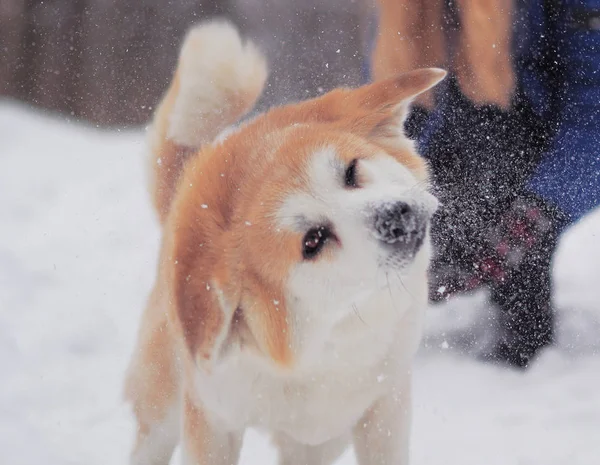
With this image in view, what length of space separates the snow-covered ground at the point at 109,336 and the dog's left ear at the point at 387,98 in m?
0.55

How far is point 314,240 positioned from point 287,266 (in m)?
0.07

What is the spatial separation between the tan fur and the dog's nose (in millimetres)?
623

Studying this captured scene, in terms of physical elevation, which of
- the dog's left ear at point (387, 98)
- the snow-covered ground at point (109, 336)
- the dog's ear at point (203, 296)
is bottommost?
the snow-covered ground at point (109, 336)

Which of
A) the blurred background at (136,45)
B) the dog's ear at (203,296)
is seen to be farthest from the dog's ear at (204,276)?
the blurred background at (136,45)

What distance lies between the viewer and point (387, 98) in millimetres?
1322

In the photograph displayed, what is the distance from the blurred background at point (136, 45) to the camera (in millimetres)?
1756

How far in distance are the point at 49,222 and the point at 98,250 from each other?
193 millimetres

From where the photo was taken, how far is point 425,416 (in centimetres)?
175

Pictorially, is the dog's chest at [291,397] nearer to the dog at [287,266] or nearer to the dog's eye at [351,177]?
the dog at [287,266]

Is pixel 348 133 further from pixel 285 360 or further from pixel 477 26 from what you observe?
pixel 477 26

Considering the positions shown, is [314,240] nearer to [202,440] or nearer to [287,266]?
[287,266]

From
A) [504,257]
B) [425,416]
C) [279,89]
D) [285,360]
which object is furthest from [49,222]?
[504,257]

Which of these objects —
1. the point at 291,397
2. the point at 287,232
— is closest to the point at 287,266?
the point at 287,232

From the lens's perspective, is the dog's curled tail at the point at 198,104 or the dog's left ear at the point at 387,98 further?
the dog's curled tail at the point at 198,104
